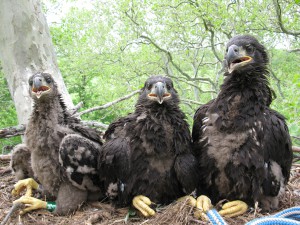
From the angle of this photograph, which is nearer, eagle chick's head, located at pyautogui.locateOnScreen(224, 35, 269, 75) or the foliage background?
eagle chick's head, located at pyautogui.locateOnScreen(224, 35, 269, 75)

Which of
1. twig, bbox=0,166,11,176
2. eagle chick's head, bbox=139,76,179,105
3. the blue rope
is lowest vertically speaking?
the blue rope

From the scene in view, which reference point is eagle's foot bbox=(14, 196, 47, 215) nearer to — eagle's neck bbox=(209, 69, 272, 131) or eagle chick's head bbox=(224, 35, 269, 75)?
eagle's neck bbox=(209, 69, 272, 131)

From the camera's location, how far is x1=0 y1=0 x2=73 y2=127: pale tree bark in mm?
4544

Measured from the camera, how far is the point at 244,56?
3014 millimetres

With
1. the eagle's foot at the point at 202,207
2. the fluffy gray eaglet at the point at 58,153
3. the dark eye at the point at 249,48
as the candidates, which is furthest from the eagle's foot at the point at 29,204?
the dark eye at the point at 249,48

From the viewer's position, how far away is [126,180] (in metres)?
3.01

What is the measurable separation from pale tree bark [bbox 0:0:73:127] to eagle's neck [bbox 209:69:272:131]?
2.80m

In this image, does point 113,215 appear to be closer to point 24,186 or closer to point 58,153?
point 58,153

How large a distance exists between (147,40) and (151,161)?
44.9ft

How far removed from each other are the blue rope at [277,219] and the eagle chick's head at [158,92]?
3.70 ft

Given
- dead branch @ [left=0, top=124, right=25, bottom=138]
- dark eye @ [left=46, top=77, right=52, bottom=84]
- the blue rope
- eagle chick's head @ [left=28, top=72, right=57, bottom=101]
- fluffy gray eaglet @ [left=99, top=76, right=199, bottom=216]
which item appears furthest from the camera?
dead branch @ [left=0, top=124, right=25, bottom=138]

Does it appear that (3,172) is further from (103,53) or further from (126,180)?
(103,53)

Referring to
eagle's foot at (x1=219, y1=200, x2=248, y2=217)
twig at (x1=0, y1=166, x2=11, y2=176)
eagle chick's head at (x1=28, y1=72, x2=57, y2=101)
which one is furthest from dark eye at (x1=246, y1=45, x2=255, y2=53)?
twig at (x1=0, y1=166, x2=11, y2=176)

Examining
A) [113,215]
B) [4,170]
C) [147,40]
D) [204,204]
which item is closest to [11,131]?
[4,170]
